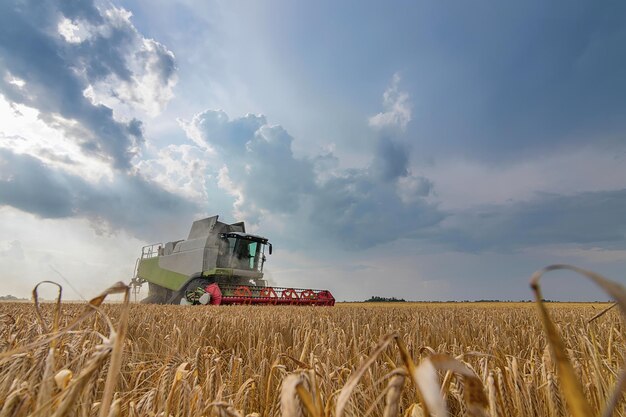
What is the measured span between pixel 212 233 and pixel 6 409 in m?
20.3

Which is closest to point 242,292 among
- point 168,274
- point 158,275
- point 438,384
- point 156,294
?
point 168,274

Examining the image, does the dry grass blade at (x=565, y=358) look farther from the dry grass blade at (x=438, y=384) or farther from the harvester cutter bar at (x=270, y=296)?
the harvester cutter bar at (x=270, y=296)

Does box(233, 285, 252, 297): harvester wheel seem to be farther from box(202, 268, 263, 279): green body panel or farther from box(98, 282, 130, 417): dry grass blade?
box(98, 282, 130, 417): dry grass blade

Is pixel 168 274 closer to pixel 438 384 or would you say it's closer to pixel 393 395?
pixel 393 395

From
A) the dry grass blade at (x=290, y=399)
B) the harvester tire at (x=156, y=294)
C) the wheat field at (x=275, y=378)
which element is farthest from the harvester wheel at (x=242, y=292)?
the dry grass blade at (x=290, y=399)

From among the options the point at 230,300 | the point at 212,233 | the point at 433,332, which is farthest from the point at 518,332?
the point at 212,233

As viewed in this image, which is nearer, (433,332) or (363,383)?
(363,383)

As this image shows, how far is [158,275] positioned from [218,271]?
23.3 feet

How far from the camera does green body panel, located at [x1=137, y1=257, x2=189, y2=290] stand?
21.2m

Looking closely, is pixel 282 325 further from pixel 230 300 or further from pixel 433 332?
pixel 230 300

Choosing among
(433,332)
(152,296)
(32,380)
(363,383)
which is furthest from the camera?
(152,296)

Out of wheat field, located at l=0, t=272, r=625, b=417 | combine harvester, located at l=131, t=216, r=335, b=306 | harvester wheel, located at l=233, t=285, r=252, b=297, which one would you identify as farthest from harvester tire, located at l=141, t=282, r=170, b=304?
wheat field, located at l=0, t=272, r=625, b=417

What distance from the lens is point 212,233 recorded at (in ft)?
67.9

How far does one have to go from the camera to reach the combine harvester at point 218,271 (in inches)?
643
